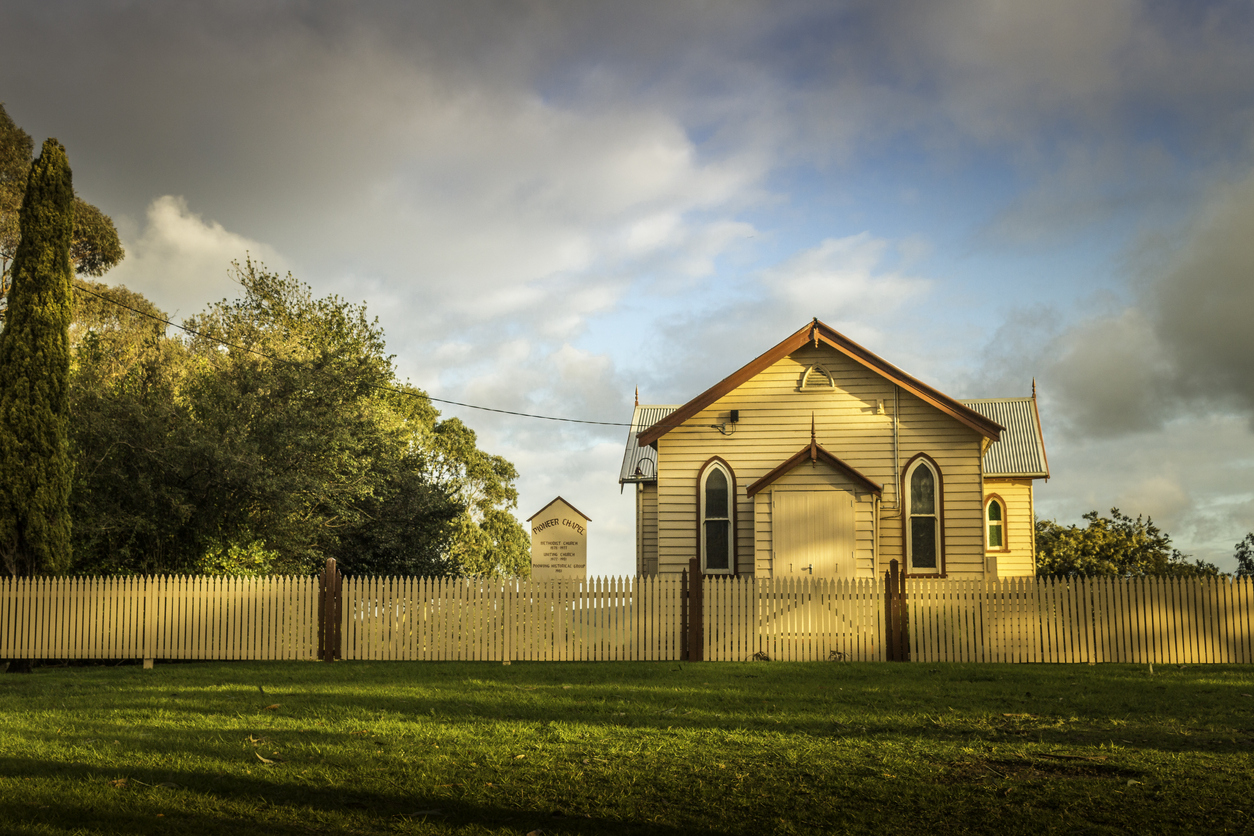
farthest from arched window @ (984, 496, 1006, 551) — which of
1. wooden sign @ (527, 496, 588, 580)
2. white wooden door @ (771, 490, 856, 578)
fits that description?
wooden sign @ (527, 496, 588, 580)

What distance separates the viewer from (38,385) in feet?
60.6

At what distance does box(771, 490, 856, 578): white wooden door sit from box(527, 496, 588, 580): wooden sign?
4.61m

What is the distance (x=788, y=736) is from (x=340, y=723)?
177 inches

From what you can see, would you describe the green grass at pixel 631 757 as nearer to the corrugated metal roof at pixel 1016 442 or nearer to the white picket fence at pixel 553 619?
the white picket fence at pixel 553 619

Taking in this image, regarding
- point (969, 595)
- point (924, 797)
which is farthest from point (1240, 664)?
point (924, 797)

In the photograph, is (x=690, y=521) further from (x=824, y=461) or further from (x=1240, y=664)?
(x=1240, y=664)

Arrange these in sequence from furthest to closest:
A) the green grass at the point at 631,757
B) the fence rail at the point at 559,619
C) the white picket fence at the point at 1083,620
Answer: the fence rail at the point at 559,619 → the white picket fence at the point at 1083,620 → the green grass at the point at 631,757

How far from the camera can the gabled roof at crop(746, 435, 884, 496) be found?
21531mm

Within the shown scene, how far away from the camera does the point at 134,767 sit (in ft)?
25.8

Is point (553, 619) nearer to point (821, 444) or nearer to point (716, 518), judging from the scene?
point (716, 518)

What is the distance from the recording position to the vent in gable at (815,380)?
2289 cm

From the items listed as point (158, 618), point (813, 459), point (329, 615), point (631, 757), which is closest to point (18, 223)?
point (158, 618)

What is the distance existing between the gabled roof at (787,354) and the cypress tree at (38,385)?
11.7 meters

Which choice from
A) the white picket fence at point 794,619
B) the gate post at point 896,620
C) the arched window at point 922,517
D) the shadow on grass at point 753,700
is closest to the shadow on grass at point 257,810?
the shadow on grass at point 753,700
